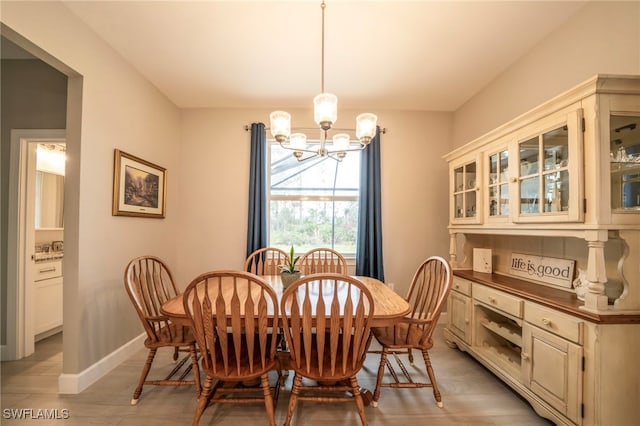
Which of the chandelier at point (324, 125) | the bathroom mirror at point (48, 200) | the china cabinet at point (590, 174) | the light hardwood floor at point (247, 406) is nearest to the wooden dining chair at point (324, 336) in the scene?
the light hardwood floor at point (247, 406)

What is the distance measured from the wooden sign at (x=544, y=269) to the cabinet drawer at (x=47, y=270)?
4423mm

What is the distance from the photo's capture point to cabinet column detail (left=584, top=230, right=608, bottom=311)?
1.39 metres

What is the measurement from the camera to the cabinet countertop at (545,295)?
1.35 m

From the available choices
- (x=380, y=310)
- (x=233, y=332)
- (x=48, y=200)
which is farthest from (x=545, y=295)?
(x=48, y=200)

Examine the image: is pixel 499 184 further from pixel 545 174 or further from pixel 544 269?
pixel 544 269

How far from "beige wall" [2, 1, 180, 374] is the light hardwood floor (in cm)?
28

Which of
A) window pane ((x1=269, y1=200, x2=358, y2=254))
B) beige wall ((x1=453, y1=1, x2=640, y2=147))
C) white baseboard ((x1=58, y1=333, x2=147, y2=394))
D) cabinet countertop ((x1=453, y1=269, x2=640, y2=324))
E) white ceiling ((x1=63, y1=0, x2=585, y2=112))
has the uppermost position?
white ceiling ((x1=63, y1=0, x2=585, y2=112))

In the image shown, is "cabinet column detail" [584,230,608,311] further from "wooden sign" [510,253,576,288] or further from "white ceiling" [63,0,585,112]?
"white ceiling" [63,0,585,112]

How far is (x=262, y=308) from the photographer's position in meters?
1.42

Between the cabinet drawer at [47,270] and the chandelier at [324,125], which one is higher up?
the chandelier at [324,125]

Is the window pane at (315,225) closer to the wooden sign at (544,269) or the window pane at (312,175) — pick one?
the window pane at (312,175)

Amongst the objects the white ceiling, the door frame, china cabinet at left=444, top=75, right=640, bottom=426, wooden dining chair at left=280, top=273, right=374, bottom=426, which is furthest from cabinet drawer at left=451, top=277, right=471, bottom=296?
the door frame

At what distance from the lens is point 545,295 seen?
5.66ft

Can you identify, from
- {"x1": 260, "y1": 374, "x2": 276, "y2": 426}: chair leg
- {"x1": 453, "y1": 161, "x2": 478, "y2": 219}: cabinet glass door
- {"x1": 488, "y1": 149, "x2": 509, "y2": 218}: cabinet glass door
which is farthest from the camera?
{"x1": 453, "y1": 161, "x2": 478, "y2": 219}: cabinet glass door
